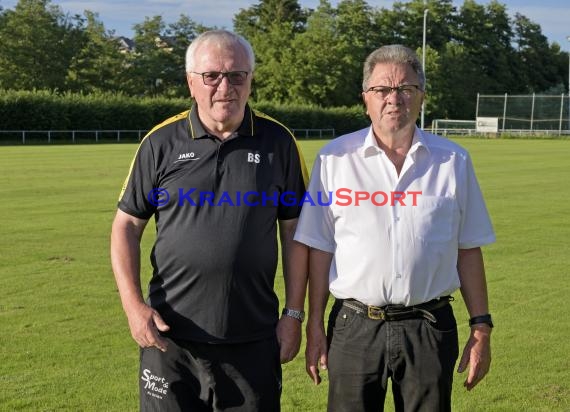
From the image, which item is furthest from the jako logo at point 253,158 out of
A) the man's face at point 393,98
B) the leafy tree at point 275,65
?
the leafy tree at point 275,65

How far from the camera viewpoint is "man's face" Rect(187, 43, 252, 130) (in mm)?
3338

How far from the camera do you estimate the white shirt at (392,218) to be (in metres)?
3.36

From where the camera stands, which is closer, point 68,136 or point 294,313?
point 294,313

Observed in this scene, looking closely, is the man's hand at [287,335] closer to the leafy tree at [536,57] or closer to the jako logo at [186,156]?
the jako logo at [186,156]

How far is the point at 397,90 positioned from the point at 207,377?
4.92ft

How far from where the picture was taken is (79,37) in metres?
69.4

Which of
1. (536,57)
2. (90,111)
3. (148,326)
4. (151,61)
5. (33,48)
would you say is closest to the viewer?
(148,326)

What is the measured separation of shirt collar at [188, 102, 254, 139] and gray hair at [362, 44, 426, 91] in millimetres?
553

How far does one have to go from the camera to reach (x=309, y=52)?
244 ft

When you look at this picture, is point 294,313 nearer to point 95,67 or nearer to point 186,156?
point 186,156

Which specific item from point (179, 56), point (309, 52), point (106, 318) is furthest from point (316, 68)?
point (106, 318)

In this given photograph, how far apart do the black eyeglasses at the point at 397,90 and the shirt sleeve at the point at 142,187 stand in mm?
1033

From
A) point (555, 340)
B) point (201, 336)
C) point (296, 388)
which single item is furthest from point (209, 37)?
point (555, 340)

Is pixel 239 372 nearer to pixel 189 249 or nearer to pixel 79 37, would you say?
pixel 189 249
